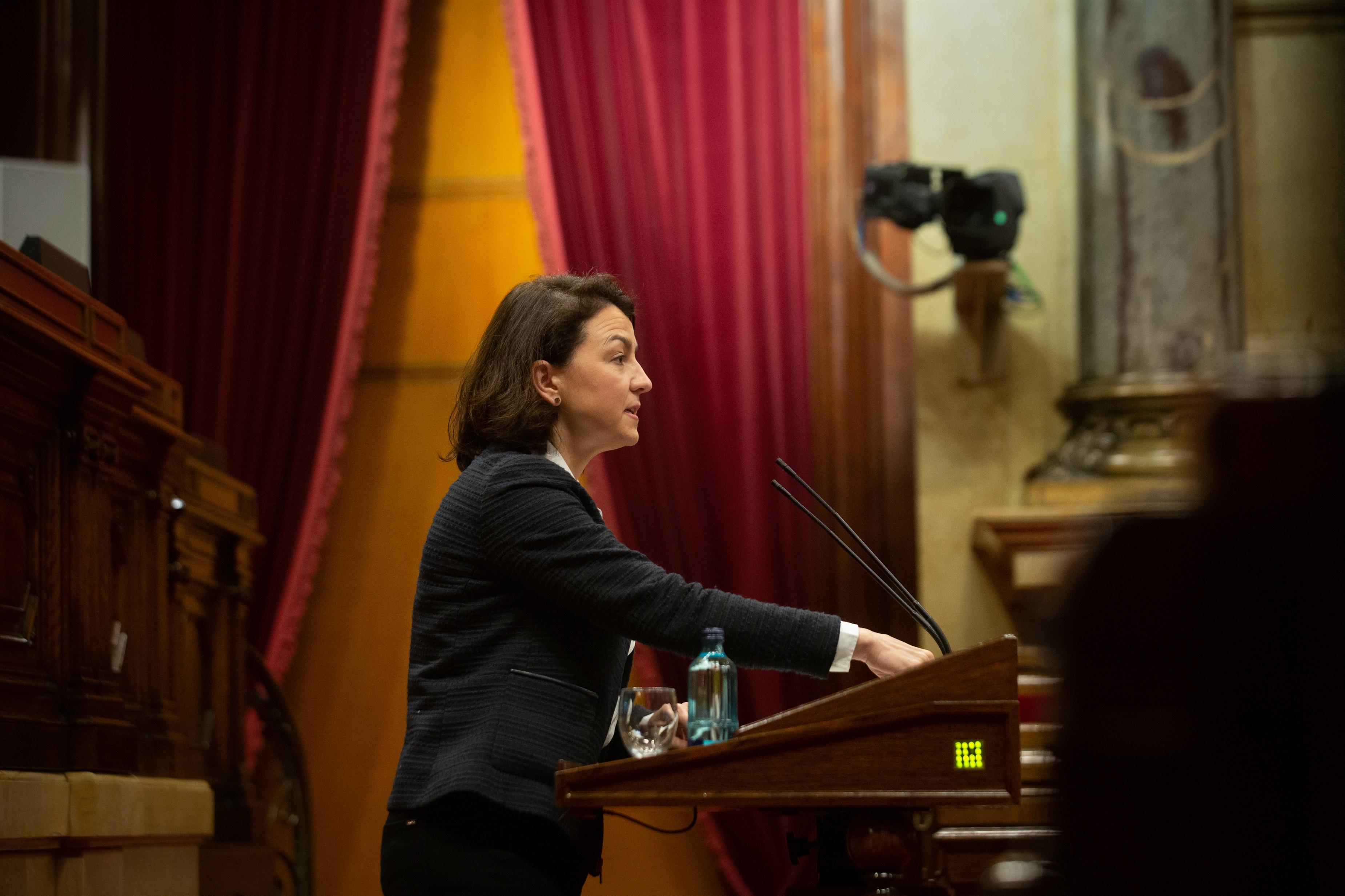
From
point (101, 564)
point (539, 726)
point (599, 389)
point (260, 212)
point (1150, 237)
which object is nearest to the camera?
point (539, 726)

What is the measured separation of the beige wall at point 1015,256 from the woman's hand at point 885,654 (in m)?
2.56

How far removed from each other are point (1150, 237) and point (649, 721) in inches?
109

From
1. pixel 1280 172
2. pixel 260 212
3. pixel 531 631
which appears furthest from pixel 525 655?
pixel 1280 172

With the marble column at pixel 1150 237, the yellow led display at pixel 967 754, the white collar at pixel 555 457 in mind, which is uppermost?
the marble column at pixel 1150 237

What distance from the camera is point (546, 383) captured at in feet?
6.46

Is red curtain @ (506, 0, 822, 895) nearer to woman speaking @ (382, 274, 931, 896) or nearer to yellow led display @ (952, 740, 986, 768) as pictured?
woman speaking @ (382, 274, 931, 896)

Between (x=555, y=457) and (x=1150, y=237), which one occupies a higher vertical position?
(x=1150, y=237)

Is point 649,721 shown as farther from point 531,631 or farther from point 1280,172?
point 1280,172

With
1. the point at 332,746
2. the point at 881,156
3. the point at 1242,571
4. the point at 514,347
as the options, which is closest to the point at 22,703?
the point at 514,347

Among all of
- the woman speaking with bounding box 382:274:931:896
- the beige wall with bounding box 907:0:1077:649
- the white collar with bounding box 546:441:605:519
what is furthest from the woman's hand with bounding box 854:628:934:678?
the beige wall with bounding box 907:0:1077:649

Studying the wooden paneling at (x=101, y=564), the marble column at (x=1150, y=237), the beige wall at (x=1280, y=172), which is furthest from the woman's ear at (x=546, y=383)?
the beige wall at (x=1280, y=172)

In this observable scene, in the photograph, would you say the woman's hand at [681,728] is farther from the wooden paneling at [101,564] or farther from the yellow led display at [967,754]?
the wooden paneling at [101,564]

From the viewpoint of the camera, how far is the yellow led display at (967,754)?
1574 millimetres

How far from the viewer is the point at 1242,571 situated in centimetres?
69
